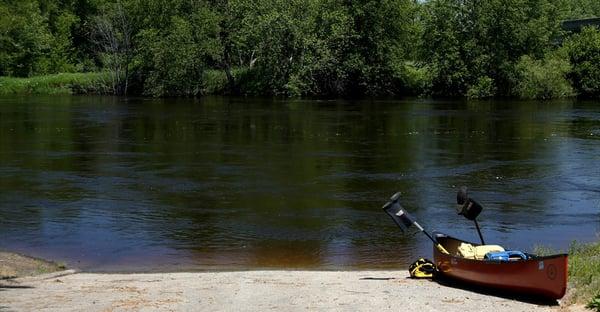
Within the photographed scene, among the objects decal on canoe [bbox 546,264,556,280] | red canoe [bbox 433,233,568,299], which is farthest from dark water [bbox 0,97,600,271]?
decal on canoe [bbox 546,264,556,280]

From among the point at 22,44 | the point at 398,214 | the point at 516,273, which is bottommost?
the point at 516,273

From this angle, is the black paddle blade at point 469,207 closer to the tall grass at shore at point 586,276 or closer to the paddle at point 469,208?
the paddle at point 469,208

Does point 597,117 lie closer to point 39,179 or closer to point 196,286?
point 39,179

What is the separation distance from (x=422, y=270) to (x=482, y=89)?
5919 centimetres

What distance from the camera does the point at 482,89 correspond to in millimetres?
73000

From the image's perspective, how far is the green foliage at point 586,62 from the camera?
72.3m

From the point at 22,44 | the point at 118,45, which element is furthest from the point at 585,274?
the point at 22,44

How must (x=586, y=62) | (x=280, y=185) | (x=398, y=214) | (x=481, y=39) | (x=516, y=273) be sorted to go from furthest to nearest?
(x=481, y=39) → (x=586, y=62) → (x=280, y=185) → (x=398, y=214) → (x=516, y=273)

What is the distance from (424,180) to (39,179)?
1427 centimetres

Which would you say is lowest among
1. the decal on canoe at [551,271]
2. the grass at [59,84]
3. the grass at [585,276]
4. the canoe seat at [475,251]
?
the grass at [585,276]

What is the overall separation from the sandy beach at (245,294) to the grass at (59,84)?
70.0 m

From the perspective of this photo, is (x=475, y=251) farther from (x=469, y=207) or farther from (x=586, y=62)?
(x=586, y=62)

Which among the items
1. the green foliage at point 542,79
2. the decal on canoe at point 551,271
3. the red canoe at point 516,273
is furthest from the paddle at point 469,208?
the green foliage at point 542,79

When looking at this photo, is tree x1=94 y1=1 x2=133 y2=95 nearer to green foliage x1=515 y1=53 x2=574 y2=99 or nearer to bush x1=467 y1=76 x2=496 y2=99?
bush x1=467 y1=76 x2=496 y2=99
